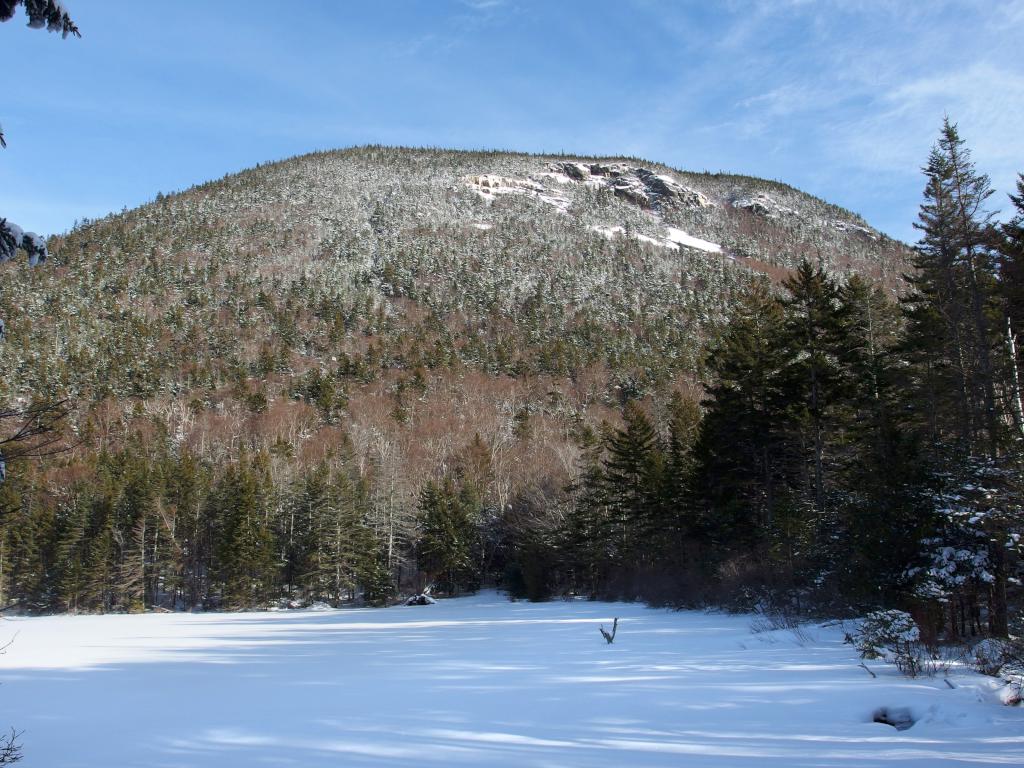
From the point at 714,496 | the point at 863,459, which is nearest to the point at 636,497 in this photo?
the point at 714,496

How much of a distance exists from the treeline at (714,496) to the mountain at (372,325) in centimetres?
253

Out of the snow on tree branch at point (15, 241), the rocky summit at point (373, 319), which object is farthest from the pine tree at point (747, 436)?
the snow on tree branch at point (15, 241)

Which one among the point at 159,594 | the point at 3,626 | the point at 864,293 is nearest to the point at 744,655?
the point at 864,293

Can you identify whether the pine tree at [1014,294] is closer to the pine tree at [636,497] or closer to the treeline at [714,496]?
the treeline at [714,496]

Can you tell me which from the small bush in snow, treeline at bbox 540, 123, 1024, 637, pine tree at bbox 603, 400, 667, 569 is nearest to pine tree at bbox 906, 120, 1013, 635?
treeline at bbox 540, 123, 1024, 637

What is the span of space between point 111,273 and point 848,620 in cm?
14536

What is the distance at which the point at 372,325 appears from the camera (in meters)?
119

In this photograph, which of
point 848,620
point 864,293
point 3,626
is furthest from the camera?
point 3,626

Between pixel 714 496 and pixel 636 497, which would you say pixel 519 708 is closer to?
pixel 714 496

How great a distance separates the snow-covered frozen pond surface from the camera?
21.9 feet

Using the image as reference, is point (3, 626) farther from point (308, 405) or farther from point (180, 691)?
point (308, 405)

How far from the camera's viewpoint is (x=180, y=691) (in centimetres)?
1177

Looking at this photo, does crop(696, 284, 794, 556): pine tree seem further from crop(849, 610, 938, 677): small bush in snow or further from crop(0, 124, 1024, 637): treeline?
crop(849, 610, 938, 677): small bush in snow

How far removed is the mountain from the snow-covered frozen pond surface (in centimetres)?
3197
